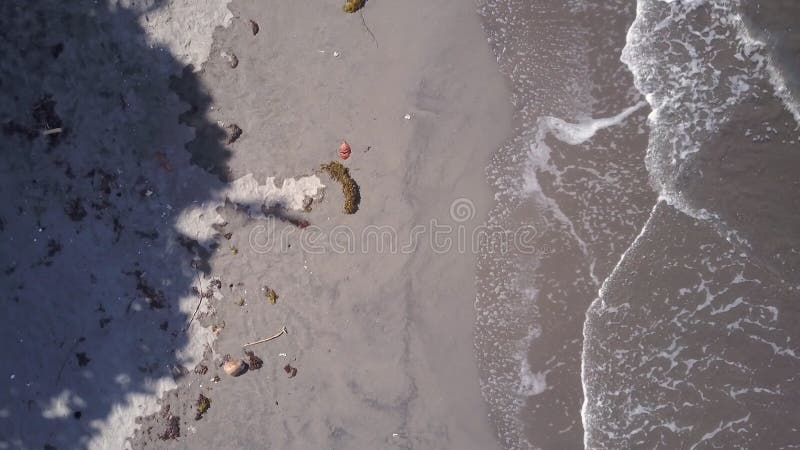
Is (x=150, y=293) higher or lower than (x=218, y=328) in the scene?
higher

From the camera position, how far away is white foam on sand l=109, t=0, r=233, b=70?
28.2 ft

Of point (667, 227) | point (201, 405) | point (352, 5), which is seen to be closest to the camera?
point (667, 227)

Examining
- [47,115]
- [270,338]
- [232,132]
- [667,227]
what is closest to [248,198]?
[232,132]

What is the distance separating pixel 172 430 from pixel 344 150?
5118mm

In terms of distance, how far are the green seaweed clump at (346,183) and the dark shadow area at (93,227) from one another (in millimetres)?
1639

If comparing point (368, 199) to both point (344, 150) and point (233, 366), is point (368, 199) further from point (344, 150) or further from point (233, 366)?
point (233, 366)

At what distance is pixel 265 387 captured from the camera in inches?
345

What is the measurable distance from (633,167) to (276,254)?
5564 mm

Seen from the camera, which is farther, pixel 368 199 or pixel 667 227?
pixel 368 199

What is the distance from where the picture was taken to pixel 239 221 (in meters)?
8.74

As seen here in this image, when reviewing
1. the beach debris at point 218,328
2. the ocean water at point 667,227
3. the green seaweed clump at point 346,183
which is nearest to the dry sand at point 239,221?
the beach debris at point 218,328

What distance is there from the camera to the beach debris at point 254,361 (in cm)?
875

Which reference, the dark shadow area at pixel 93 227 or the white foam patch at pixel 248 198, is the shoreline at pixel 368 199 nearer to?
the white foam patch at pixel 248 198

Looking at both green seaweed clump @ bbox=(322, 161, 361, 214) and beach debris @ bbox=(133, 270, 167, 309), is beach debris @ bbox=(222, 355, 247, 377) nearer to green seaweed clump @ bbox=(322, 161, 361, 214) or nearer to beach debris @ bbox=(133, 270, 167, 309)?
beach debris @ bbox=(133, 270, 167, 309)
